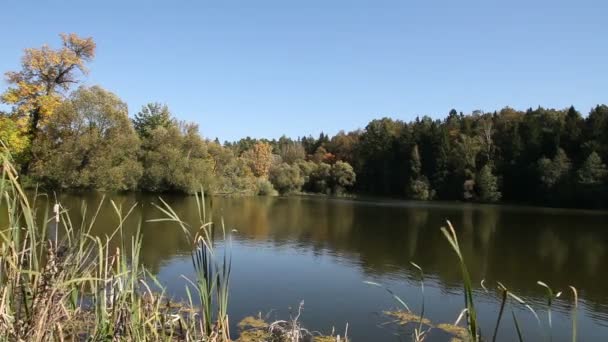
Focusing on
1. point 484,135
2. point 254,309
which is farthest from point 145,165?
point 484,135

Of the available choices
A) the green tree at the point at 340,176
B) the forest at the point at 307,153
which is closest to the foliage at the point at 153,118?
the forest at the point at 307,153

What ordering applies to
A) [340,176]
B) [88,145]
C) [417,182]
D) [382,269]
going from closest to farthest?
[382,269], [88,145], [417,182], [340,176]

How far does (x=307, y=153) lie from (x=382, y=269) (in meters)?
79.8

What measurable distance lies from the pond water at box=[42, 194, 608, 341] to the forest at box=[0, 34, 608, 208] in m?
6.61

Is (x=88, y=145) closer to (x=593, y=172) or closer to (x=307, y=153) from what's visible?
(x=593, y=172)

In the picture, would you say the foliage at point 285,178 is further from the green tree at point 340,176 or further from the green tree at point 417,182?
the green tree at point 417,182

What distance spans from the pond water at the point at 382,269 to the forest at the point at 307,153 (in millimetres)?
6606

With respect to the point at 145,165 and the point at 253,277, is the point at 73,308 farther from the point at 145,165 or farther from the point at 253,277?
the point at 145,165

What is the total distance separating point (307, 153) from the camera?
94500 mm

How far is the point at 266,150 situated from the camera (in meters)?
67.1

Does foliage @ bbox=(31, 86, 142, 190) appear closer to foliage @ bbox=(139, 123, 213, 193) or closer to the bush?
foliage @ bbox=(139, 123, 213, 193)

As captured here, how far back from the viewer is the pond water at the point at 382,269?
9773 millimetres

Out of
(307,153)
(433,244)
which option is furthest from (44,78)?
(307,153)

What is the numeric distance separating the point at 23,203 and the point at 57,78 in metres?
37.0
